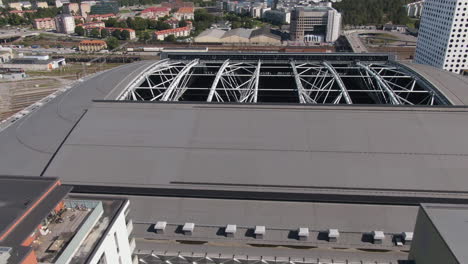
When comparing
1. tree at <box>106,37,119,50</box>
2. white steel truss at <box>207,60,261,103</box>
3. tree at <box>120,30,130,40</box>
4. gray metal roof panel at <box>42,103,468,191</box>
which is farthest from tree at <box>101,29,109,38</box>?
gray metal roof panel at <box>42,103,468,191</box>

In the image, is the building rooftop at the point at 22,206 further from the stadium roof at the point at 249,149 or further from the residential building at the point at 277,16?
the residential building at the point at 277,16

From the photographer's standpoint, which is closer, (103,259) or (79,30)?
(103,259)

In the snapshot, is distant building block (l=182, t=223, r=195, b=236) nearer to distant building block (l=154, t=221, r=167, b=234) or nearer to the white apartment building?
distant building block (l=154, t=221, r=167, b=234)

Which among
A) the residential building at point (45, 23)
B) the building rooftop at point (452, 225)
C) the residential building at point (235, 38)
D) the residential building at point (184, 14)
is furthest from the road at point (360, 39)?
the residential building at point (45, 23)

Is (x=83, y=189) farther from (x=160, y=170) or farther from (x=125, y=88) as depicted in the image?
(x=125, y=88)

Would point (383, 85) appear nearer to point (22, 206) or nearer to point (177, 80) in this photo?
point (177, 80)

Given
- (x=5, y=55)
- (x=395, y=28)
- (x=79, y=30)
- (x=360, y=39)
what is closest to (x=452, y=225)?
(x=360, y=39)
